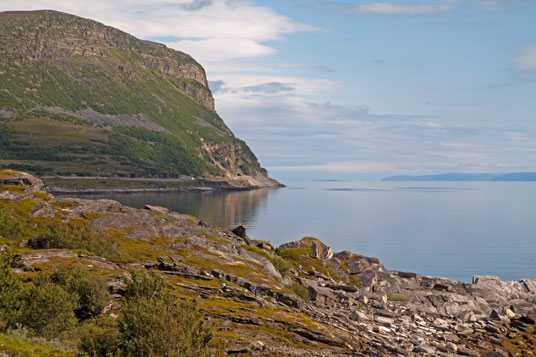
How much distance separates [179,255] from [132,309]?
30.3m

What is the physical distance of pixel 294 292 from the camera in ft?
163

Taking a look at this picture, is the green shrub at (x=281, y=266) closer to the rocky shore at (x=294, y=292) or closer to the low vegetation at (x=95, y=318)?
the rocky shore at (x=294, y=292)

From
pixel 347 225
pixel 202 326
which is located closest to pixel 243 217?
pixel 347 225

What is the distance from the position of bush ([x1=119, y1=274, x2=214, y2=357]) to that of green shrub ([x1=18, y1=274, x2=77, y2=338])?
20.9 ft

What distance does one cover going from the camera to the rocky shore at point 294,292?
114ft

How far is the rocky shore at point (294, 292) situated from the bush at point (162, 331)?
780cm

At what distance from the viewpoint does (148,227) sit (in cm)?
6047

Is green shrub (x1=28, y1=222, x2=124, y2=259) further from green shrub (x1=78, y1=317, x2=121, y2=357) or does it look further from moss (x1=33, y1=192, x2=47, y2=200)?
green shrub (x1=78, y1=317, x2=121, y2=357)

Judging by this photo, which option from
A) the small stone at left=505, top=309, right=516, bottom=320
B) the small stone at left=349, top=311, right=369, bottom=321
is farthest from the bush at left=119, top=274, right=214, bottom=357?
the small stone at left=505, top=309, right=516, bottom=320

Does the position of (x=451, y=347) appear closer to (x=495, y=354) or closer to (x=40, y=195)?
(x=495, y=354)

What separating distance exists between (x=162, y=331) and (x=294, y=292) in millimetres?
31088

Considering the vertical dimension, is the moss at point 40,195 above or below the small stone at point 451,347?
above

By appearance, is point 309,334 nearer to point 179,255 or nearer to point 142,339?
point 142,339

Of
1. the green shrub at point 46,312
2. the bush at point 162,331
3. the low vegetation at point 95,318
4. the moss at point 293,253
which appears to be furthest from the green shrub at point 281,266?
the bush at point 162,331
